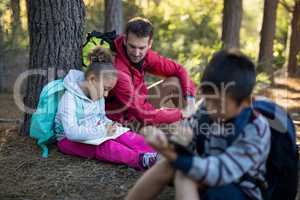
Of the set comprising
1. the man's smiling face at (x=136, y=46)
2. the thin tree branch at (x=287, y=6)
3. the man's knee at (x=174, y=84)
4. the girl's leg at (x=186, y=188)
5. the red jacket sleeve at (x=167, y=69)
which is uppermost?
the thin tree branch at (x=287, y=6)

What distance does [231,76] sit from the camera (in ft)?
8.45

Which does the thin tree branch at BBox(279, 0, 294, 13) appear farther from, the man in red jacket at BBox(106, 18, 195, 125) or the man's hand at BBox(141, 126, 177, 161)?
the man's hand at BBox(141, 126, 177, 161)

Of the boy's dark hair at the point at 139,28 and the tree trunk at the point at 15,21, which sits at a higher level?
the tree trunk at the point at 15,21

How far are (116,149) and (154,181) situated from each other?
4.91 feet

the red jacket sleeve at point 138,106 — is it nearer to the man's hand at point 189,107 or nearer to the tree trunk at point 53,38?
the man's hand at point 189,107

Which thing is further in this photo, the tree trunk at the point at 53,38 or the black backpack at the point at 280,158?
the tree trunk at the point at 53,38

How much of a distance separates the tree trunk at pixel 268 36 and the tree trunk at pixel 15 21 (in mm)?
5587

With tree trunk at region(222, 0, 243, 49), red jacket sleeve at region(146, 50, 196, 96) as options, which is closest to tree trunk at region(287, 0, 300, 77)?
tree trunk at region(222, 0, 243, 49)

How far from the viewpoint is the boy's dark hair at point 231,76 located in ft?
8.42

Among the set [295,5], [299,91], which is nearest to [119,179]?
[299,91]

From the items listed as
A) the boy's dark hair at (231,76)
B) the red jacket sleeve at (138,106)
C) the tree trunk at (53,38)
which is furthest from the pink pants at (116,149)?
the boy's dark hair at (231,76)

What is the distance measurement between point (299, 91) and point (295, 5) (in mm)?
2715

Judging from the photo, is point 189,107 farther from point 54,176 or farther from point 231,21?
point 231,21

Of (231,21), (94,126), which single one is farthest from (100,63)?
(231,21)
